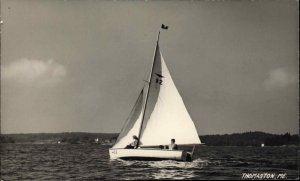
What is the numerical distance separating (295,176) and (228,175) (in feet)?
11.6

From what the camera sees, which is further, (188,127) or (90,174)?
(188,127)

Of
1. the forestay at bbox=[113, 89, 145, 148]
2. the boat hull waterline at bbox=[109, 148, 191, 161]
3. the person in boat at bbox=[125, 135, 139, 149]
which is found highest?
the forestay at bbox=[113, 89, 145, 148]

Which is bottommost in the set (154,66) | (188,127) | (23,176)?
(23,176)

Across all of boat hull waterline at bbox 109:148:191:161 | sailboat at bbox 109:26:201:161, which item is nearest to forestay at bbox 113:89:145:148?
sailboat at bbox 109:26:201:161

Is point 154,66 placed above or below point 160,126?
above

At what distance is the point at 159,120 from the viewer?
3350 centimetres

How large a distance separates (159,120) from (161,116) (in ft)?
1.01

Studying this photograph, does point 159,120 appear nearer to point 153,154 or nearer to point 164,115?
point 164,115

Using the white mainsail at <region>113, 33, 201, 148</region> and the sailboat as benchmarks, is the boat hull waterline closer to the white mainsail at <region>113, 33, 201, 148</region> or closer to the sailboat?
the sailboat

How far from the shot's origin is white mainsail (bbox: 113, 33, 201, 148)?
32844mm

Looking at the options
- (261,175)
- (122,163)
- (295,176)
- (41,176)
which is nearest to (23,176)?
(41,176)

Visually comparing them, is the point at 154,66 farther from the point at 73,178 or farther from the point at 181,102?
the point at 73,178

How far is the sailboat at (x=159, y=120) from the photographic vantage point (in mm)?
32781

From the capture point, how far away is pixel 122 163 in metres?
32.1
